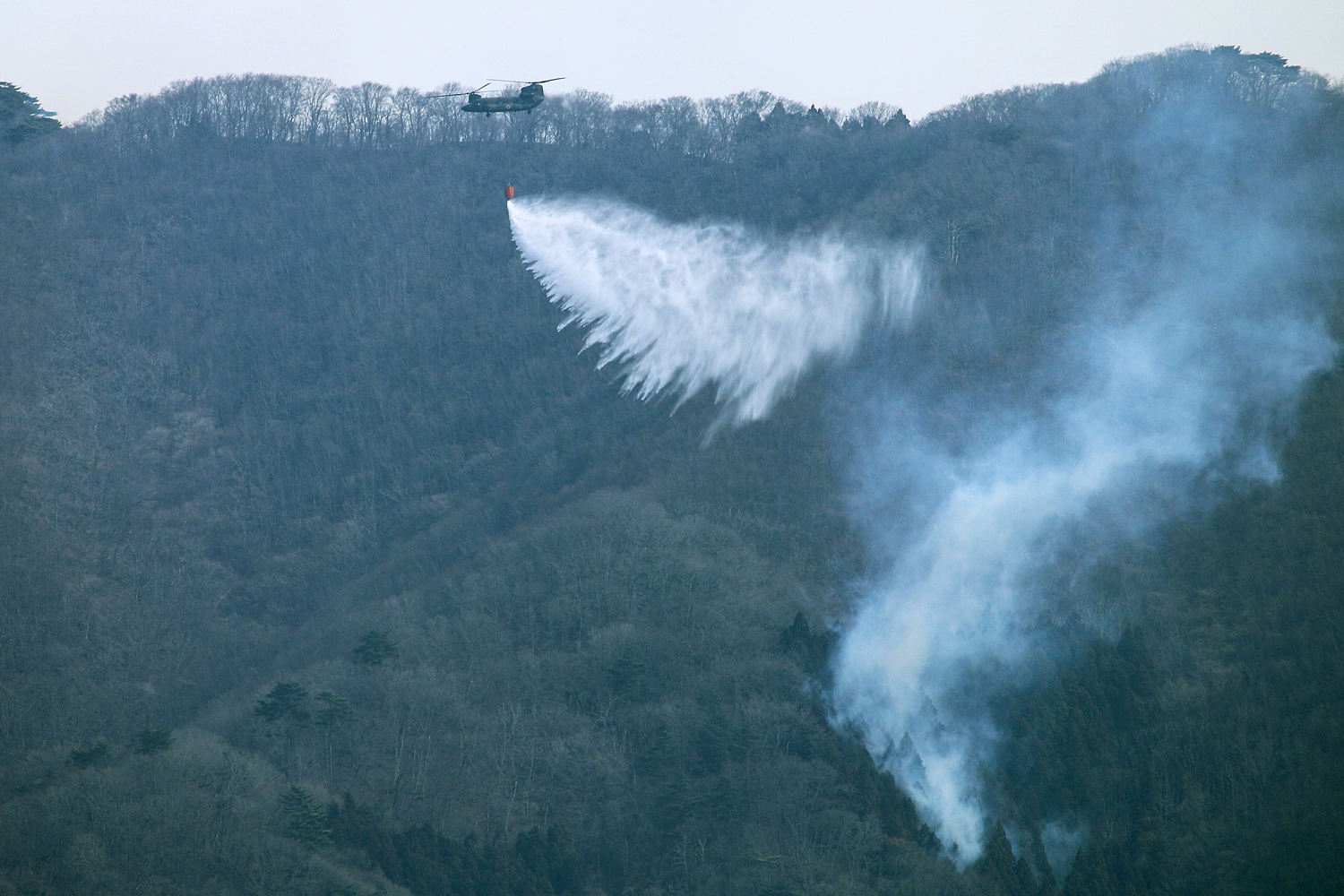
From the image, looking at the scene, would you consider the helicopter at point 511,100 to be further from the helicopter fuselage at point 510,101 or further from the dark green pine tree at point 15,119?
the dark green pine tree at point 15,119

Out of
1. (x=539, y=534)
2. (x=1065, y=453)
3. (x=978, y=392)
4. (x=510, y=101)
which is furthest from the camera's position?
(x=978, y=392)

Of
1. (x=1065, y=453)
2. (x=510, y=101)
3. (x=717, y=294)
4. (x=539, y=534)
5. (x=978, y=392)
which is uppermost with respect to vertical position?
(x=510, y=101)

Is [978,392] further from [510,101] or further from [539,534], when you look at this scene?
[510,101]

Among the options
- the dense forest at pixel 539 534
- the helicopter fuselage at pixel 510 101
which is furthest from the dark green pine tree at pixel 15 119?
the helicopter fuselage at pixel 510 101

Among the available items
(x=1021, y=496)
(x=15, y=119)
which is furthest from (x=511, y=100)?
(x=15, y=119)

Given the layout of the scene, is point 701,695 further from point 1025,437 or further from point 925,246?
point 925,246

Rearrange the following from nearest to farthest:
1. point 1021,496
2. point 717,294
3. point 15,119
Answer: point 1021,496, point 717,294, point 15,119
